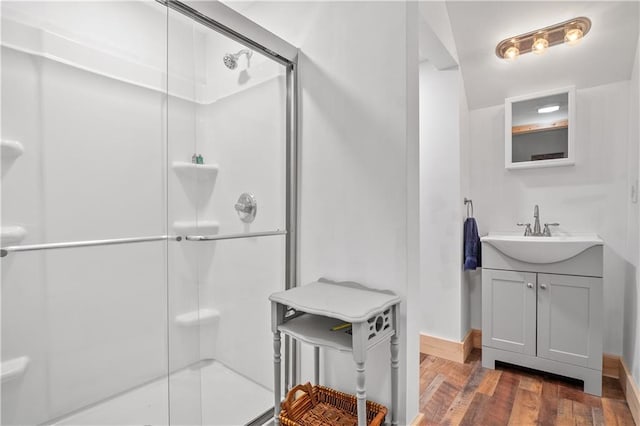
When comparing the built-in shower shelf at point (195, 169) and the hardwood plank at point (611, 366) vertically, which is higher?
the built-in shower shelf at point (195, 169)

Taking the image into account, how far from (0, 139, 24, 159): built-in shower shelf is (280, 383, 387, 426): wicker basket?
143 cm

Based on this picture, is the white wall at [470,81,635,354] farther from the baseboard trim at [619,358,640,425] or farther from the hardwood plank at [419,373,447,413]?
the hardwood plank at [419,373,447,413]

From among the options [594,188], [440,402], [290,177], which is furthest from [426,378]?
[594,188]

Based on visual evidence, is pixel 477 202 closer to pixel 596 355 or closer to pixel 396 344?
pixel 596 355

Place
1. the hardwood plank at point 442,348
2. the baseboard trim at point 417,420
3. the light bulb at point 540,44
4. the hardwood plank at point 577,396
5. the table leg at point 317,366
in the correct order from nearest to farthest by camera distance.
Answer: the baseboard trim at point 417,420
the table leg at point 317,366
the hardwood plank at point 577,396
the light bulb at point 540,44
the hardwood plank at point 442,348

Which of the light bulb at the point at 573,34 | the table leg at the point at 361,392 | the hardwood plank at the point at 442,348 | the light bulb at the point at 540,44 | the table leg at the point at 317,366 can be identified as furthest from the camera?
the hardwood plank at the point at 442,348

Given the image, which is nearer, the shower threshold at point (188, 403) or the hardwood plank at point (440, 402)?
the shower threshold at point (188, 403)

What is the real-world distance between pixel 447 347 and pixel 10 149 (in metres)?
2.65

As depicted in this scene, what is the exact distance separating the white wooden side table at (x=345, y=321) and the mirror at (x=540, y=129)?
167 cm

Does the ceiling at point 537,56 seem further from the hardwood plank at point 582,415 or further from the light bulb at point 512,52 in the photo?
the hardwood plank at point 582,415

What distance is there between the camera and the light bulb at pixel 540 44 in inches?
79.6

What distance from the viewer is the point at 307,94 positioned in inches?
68.1

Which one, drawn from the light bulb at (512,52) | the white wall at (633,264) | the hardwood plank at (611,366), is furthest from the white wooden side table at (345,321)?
the light bulb at (512,52)

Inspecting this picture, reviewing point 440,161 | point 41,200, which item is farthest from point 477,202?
point 41,200
